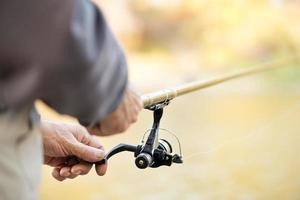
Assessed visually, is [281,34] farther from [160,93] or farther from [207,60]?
[160,93]

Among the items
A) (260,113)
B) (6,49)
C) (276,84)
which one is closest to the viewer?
(6,49)

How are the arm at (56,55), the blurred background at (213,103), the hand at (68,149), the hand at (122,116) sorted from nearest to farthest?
the arm at (56,55) → the hand at (122,116) → the hand at (68,149) → the blurred background at (213,103)

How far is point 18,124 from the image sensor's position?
0.48 meters

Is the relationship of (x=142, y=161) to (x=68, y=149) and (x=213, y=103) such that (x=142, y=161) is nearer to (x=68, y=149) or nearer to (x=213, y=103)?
(x=68, y=149)

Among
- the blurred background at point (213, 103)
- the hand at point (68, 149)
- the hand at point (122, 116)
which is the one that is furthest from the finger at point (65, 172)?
the blurred background at point (213, 103)

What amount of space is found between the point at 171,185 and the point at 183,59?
233 centimetres

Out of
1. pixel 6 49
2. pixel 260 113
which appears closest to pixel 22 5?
pixel 6 49

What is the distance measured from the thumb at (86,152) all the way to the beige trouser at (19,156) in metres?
0.22

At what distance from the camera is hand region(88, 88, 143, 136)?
0.51 meters

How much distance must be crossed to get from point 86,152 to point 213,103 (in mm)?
3900

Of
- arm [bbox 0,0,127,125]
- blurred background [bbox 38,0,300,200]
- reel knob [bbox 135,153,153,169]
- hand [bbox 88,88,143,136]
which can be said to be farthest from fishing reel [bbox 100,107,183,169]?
blurred background [bbox 38,0,300,200]

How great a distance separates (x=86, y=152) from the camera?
741mm

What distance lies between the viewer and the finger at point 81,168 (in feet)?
2.48

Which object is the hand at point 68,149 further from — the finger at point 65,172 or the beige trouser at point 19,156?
the beige trouser at point 19,156
